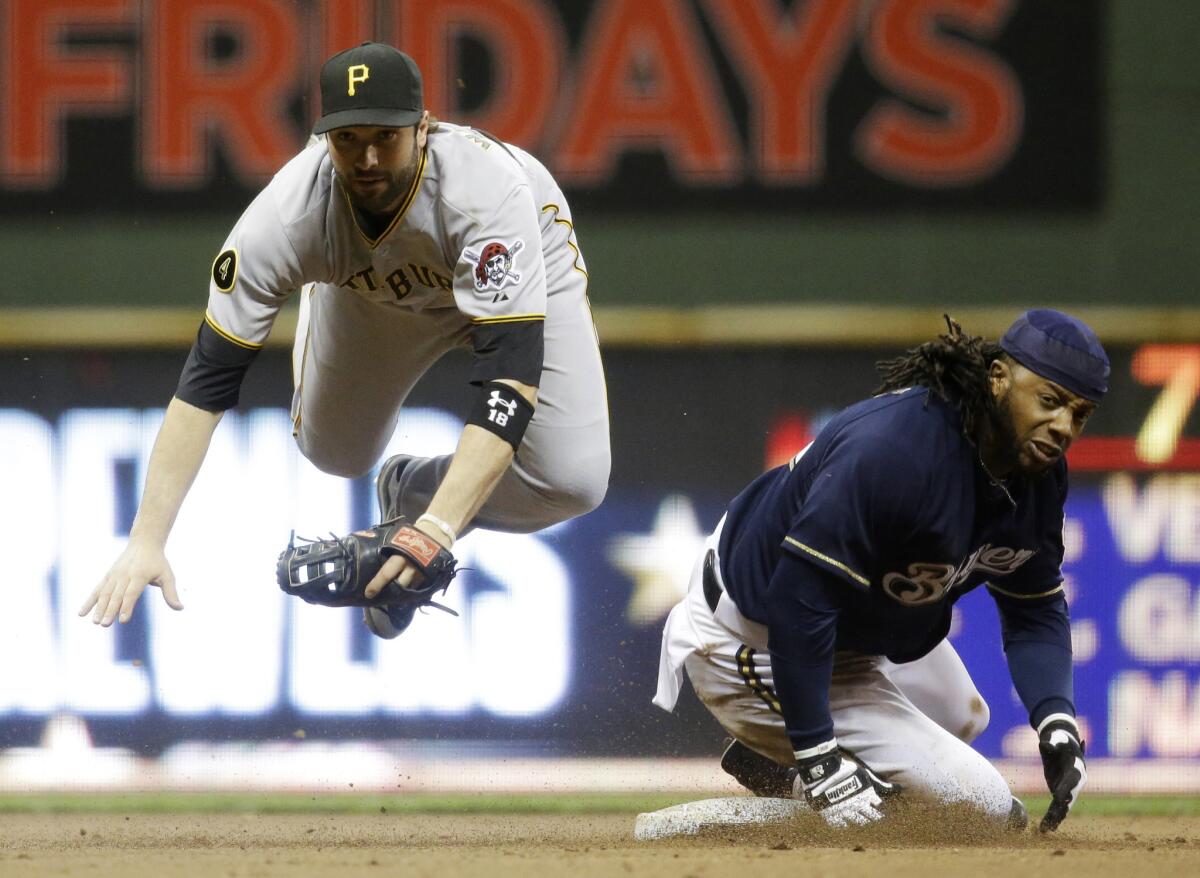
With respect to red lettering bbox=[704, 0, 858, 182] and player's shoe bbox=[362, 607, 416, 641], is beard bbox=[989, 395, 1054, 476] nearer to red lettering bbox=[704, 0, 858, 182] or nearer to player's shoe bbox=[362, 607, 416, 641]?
player's shoe bbox=[362, 607, 416, 641]

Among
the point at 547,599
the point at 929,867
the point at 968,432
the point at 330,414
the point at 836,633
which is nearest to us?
the point at 929,867

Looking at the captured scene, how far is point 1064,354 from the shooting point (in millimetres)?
3748

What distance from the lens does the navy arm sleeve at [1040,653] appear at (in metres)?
4.11

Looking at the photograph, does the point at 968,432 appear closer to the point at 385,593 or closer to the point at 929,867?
the point at 929,867

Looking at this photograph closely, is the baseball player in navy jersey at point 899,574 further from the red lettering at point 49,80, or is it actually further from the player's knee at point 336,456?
the red lettering at point 49,80

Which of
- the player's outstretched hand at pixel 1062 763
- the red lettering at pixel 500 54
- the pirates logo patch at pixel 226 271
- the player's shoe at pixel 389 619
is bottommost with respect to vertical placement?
the player's outstretched hand at pixel 1062 763

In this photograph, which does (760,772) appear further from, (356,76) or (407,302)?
(356,76)

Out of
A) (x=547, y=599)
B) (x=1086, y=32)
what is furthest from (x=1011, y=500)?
(x=1086, y=32)

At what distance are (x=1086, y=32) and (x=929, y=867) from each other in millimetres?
3564

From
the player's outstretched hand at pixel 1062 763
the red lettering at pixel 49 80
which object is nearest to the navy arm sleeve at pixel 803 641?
the player's outstretched hand at pixel 1062 763

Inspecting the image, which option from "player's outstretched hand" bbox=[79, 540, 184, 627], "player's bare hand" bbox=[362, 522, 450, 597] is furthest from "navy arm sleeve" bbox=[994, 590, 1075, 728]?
"player's outstretched hand" bbox=[79, 540, 184, 627]

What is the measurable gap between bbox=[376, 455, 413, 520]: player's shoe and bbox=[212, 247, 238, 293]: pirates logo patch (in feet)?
3.16

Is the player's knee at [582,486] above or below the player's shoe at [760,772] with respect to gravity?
above

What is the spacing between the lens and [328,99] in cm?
372
